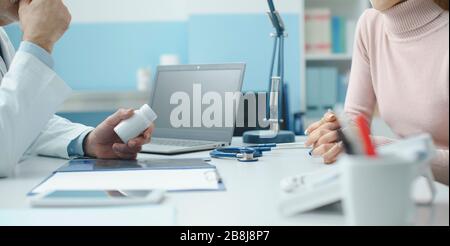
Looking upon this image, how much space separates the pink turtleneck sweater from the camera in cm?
51

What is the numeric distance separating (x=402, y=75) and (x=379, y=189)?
344 millimetres

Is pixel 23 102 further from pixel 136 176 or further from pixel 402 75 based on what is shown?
pixel 402 75

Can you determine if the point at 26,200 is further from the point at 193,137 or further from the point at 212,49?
the point at 212,49

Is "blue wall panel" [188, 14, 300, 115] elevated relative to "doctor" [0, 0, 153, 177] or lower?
elevated

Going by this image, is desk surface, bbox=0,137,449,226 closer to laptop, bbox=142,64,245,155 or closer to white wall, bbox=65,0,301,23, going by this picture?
laptop, bbox=142,64,245,155

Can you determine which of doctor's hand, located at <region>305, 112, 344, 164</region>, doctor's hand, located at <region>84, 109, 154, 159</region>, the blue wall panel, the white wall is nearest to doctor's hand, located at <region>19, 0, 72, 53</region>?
doctor's hand, located at <region>84, 109, 154, 159</region>

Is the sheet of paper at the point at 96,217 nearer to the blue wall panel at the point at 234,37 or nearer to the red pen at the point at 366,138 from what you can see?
the red pen at the point at 366,138


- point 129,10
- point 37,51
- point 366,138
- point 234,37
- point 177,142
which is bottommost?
point 177,142

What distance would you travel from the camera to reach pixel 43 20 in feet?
2.85

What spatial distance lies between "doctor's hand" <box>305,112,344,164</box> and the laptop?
0.31 m

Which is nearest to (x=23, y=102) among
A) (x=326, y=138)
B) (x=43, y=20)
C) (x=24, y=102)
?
(x=24, y=102)

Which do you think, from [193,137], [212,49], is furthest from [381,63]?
[212,49]

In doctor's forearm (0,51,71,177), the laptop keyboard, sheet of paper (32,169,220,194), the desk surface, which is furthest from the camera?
the laptop keyboard
